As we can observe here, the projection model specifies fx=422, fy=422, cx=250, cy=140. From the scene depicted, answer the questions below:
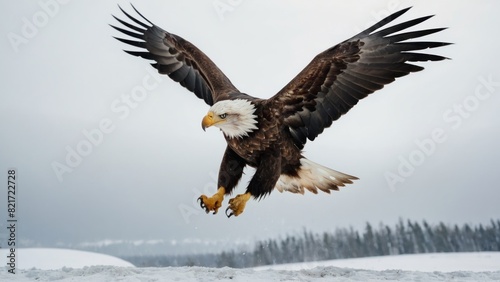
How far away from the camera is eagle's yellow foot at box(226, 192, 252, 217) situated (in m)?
4.29

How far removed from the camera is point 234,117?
14.2 ft

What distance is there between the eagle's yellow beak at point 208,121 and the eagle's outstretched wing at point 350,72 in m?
0.69

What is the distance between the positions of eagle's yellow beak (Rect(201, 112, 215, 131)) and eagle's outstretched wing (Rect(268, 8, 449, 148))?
0.69m

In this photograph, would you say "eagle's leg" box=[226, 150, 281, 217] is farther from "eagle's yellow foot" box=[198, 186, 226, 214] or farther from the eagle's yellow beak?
the eagle's yellow beak

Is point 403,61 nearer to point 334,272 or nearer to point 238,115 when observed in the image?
point 238,115

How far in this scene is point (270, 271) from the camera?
4.96 meters

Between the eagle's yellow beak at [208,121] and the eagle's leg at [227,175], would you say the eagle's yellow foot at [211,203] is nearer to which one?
the eagle's leg at [227,175]

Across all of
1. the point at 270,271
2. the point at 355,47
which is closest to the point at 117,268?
the point at 270,271

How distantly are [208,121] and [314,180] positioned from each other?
182 cm

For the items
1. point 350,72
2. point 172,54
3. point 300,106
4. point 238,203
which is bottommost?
point 238,203

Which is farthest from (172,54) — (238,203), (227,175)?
(238,203)

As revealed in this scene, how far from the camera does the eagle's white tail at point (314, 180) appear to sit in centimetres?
530

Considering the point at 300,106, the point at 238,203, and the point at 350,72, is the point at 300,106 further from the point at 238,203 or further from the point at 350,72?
the point at 238,203

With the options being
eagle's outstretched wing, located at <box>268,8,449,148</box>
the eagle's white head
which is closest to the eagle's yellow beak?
the eagle's white head
